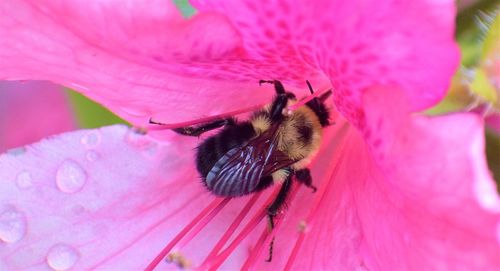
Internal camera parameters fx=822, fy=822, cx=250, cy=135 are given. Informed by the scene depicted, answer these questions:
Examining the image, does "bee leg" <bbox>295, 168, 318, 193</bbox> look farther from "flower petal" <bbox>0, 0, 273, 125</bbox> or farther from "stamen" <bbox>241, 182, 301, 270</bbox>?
"flower petal" <bbox>0, 0, 273, 125</bbox>

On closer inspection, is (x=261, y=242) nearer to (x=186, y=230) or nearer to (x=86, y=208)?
(x=186, y=230)

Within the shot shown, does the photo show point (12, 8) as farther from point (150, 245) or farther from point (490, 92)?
point (490, 92)

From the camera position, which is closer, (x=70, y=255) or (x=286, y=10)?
(x=286, y=10)

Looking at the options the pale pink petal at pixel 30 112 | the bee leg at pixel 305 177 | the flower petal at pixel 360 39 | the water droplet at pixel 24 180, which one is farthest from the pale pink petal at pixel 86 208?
the pale pink petal at pixel 30 112

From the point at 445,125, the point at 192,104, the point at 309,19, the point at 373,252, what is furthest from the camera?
the point at 192,104

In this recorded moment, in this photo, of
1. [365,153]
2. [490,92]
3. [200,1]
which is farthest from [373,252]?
[200,1]

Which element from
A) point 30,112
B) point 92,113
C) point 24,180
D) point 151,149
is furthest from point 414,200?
point 30,112

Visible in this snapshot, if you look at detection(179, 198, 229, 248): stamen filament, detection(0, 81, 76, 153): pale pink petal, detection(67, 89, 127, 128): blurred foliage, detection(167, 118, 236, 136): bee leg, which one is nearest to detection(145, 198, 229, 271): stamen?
detection(179, 198, 229, 248): stamen filament
